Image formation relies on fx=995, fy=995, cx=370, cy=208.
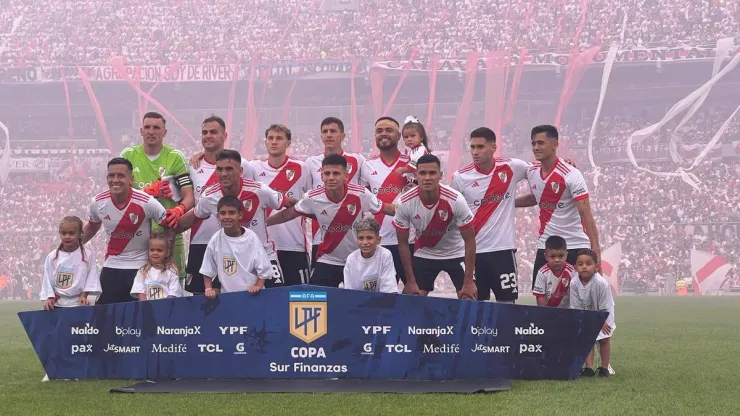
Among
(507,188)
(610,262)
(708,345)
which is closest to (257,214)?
(507,188)

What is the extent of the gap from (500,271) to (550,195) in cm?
72

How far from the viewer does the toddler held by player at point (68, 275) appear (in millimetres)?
7605

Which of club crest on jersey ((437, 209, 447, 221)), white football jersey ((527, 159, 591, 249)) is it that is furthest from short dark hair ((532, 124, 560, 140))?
club crest on jersey ((437, 209, 447, 221))

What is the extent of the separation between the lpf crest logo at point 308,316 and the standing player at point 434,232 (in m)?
0.90

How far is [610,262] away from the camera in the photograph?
2816 cm

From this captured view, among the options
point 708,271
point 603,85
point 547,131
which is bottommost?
point 708,271

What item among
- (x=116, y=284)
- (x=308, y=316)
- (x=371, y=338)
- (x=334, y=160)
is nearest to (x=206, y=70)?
(x=116, y=284)

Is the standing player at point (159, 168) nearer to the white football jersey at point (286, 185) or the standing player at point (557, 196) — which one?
the white football jersey at point (286, 185)

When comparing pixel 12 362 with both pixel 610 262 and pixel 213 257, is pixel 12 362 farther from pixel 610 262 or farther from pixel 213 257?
pixel 610 262

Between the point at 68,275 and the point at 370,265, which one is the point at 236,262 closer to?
the point at 370,265

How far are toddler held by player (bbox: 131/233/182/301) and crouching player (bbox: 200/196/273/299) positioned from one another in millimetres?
477

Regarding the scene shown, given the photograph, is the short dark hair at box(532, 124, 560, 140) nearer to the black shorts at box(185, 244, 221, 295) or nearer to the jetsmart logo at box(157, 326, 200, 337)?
the black shorts at box(185, 244, 221, 295)

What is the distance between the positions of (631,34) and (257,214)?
32.2 m

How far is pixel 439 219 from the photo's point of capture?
7.55m
